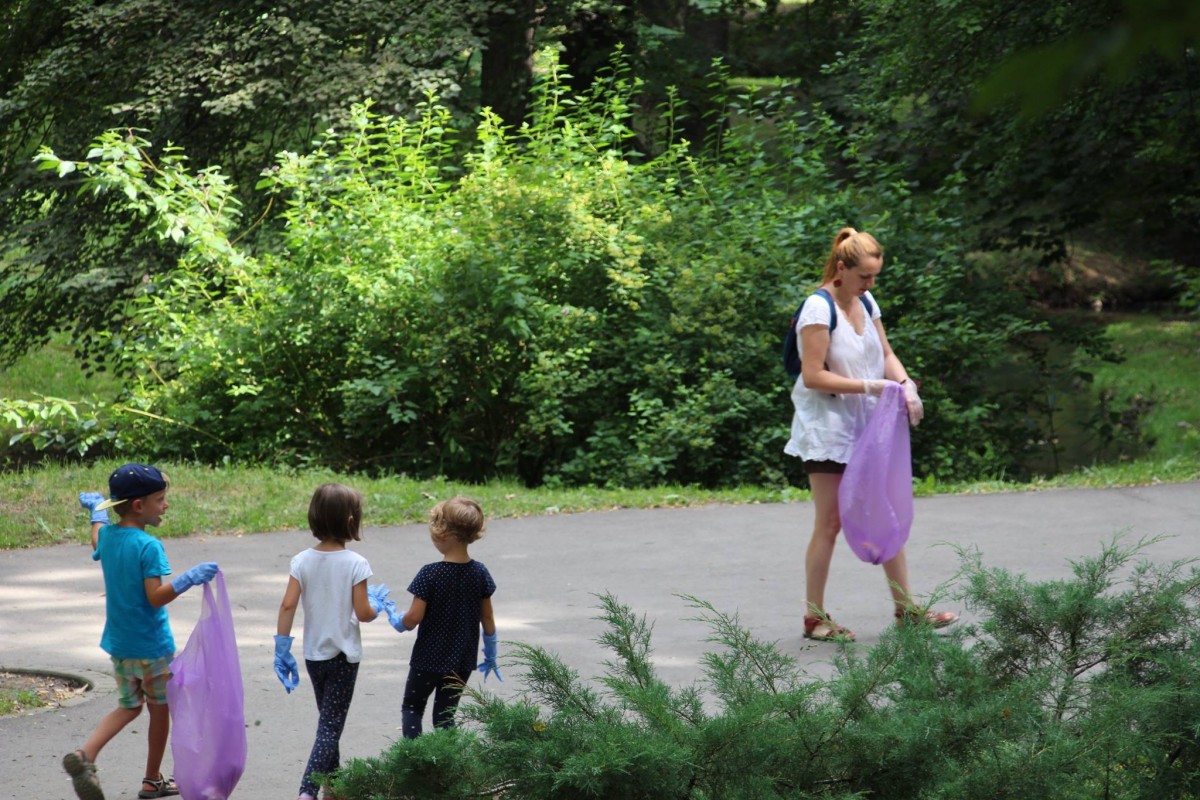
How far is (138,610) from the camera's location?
4730mm

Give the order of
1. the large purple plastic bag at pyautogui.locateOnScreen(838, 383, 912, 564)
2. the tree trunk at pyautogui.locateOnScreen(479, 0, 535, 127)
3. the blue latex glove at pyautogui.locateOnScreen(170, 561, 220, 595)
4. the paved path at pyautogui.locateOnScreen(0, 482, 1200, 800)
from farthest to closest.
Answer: the tree trunk at pyautogui.locateOnScreen(479, 0, 535, 127), the large purple plastic bag at pyautogui.locateOnScreen(838, 383, 912, 564), the paved path at pyautogui.locateOnScreen(0, 482, 1200, 800), the blue latex glove at pyautogui.locateOnScreen(170, 561, 220, 595)

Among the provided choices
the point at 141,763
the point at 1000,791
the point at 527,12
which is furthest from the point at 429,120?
the point at 1000,791

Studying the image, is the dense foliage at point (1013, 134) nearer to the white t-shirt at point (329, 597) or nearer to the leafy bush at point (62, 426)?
the leafy bush at point (62, 426)

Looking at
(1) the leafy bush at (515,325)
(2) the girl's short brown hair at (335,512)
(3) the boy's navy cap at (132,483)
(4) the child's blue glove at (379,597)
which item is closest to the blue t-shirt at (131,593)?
(3) the boy's navy cap at (132,483)

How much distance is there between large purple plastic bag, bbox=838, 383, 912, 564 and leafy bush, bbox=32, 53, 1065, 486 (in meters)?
4.89

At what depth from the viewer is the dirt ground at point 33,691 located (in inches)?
228

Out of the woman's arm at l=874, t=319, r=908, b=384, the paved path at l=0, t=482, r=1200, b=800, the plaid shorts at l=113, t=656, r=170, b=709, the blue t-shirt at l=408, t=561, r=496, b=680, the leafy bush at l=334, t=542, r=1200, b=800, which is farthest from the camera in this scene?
the woman's arm at l=874, t=319, r=908, b=384

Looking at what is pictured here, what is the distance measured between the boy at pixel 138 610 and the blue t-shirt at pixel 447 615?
788mm

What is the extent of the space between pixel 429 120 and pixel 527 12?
380cm

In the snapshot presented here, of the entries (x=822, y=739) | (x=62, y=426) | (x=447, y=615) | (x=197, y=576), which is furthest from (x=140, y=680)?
(x=62, y=426)

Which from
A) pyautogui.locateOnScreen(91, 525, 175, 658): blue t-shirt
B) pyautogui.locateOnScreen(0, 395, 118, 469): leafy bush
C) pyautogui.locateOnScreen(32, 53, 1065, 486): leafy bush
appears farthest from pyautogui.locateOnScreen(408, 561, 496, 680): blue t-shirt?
pyautogui.locateOnScreen(32, 53, 1065, 486): leafy bush

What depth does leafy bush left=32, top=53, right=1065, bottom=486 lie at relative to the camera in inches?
464

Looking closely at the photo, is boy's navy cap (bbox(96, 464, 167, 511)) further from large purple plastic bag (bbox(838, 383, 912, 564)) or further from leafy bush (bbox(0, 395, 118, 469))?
leafy bush (bbox(0, 395, 118, 469))

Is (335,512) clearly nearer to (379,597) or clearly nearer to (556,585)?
(379,597)
